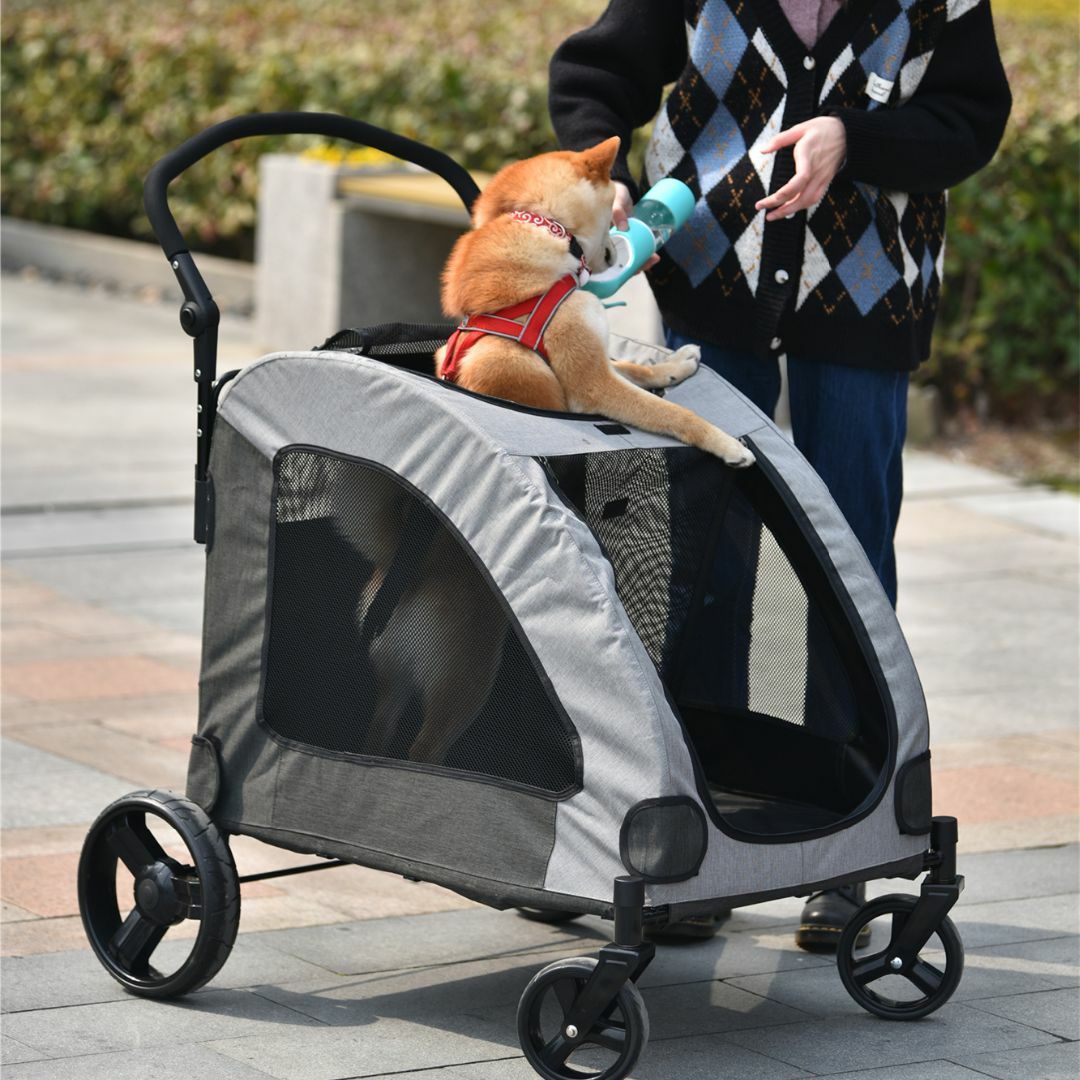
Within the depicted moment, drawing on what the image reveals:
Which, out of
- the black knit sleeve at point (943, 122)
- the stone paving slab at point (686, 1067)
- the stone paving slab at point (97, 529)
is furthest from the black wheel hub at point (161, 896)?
the stone paving slab at point (97, 529)

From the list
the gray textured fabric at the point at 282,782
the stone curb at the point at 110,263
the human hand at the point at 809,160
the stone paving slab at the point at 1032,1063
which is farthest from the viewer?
the stone curb at the point at 110,263

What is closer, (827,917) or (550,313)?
(550,313)

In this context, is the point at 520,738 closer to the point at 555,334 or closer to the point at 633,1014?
the point at 633,1014

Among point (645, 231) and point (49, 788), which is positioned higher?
point (645, 231)

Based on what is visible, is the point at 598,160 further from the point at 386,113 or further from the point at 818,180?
the point at 386,113

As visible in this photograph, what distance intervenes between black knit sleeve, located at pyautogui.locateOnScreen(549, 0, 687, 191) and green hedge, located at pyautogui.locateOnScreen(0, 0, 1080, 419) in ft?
15.7

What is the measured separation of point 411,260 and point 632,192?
648 cm

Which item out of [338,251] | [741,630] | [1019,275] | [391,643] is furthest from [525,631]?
[338,251]

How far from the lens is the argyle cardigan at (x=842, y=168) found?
3.30 meters

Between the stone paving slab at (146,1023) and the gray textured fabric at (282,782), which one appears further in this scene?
the stone paving slab at (146,1023)

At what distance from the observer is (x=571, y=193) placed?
296 cm

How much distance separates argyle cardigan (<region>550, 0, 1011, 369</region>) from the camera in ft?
10.8

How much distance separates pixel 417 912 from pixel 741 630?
0.79m

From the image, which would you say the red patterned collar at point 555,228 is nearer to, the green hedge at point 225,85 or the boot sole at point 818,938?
the boot sole at point 818,938
